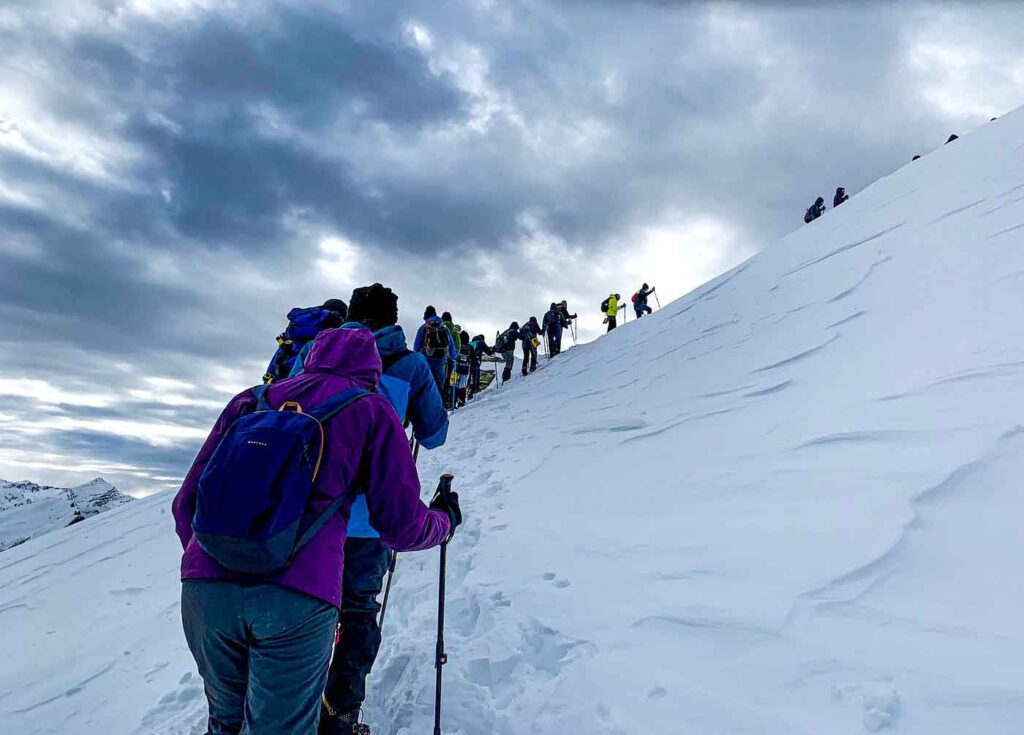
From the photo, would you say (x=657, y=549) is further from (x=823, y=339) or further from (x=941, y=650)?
(x=823, y=339)

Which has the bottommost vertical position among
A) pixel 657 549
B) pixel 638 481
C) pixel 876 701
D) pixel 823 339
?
pixel 876 701

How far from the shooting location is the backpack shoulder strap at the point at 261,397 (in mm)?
1971

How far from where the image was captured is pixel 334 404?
1934 mm

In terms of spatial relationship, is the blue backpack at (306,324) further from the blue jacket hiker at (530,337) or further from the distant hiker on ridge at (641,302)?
the distant hiker on ridge at (641,302)

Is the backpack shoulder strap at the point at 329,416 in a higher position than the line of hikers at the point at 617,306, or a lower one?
lower

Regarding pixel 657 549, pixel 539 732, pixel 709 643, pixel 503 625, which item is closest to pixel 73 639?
pixel 503 625

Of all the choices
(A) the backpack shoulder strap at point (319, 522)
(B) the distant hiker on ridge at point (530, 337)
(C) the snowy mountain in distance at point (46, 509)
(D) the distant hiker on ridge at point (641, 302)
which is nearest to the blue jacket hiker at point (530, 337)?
(B) the distant hiker on ridge at point (530, 337)

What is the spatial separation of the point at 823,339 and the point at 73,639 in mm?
8862

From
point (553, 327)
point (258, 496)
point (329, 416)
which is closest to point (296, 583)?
point (258, 496)

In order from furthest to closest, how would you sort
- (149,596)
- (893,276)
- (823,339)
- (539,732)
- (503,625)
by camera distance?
(893,276) < (823,339) < (149,596) < (503,625) < (539,732)

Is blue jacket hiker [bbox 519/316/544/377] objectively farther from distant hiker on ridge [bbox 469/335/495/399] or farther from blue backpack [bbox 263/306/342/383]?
blue backpack [bbox 263/306/342/383]

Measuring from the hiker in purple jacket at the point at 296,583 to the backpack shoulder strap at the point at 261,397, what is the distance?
18 mm

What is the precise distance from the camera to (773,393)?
630 centimetres

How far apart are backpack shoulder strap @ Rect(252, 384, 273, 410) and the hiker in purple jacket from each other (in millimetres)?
18
